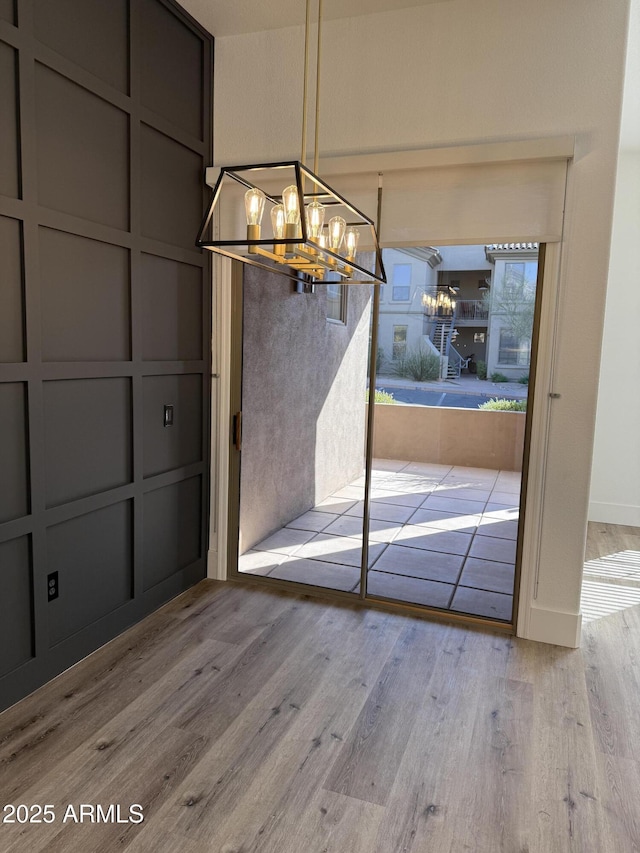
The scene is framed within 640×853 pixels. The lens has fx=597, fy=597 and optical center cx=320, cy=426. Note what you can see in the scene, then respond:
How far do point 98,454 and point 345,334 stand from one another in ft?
5.76

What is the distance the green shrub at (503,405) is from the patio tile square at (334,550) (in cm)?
104

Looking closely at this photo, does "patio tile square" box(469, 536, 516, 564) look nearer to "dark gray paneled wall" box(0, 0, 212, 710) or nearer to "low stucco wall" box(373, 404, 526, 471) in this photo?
"low stucco wall" box(373, 404, 526, 471)

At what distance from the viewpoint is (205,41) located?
336 cm

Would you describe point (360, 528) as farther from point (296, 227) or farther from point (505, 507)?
point (296, 227)

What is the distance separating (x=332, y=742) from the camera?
7.45ft

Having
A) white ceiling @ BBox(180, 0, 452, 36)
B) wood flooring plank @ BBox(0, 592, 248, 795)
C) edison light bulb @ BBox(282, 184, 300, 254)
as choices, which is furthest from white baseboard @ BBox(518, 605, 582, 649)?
white ceiling @ BBox(180, 0, 452, 36)

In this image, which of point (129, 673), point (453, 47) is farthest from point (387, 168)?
point (129, 673)

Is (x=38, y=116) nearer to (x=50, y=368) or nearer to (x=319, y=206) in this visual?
(x=50, y=368)

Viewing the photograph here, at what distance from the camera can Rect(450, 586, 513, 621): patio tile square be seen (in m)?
3.31

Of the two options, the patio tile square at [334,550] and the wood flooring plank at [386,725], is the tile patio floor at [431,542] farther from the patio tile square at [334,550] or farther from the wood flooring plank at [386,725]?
the wood flooring plank at [386,725]

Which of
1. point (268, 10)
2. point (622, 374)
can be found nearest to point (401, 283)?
point (268, 10)

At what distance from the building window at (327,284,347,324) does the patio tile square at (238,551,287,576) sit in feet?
5.32

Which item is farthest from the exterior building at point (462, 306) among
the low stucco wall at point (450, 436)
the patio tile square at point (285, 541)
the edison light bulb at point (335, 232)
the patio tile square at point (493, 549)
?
the patio tile square at point (285, 541)

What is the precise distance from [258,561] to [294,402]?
1.16 meters
